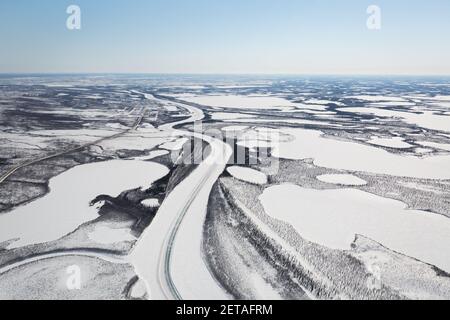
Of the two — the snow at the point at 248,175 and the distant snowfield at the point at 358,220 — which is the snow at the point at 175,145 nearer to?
the snow at the point at 248,175

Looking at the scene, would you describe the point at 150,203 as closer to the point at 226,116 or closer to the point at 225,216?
the point at 225,216

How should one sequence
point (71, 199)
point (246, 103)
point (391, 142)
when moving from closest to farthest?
1. point (71, 199)
2. point (391, 142)
3. point (246, 103)

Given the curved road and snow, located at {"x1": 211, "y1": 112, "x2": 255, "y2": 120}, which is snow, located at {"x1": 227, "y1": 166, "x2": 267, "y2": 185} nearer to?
the curved road

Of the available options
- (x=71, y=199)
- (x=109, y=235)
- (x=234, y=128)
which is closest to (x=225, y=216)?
(x=109, y=235)

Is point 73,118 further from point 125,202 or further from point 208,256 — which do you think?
point 208,256

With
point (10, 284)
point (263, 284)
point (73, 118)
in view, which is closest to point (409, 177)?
point (263, 284)

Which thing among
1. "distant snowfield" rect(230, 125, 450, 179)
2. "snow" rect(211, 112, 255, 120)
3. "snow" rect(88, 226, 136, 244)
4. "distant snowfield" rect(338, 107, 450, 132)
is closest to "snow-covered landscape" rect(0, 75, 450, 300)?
"snow" rect(88, 226, 136, 244)

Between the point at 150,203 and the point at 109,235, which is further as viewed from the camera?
the point at 150,203

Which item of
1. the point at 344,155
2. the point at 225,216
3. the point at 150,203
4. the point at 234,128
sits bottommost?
the point at 225,216
